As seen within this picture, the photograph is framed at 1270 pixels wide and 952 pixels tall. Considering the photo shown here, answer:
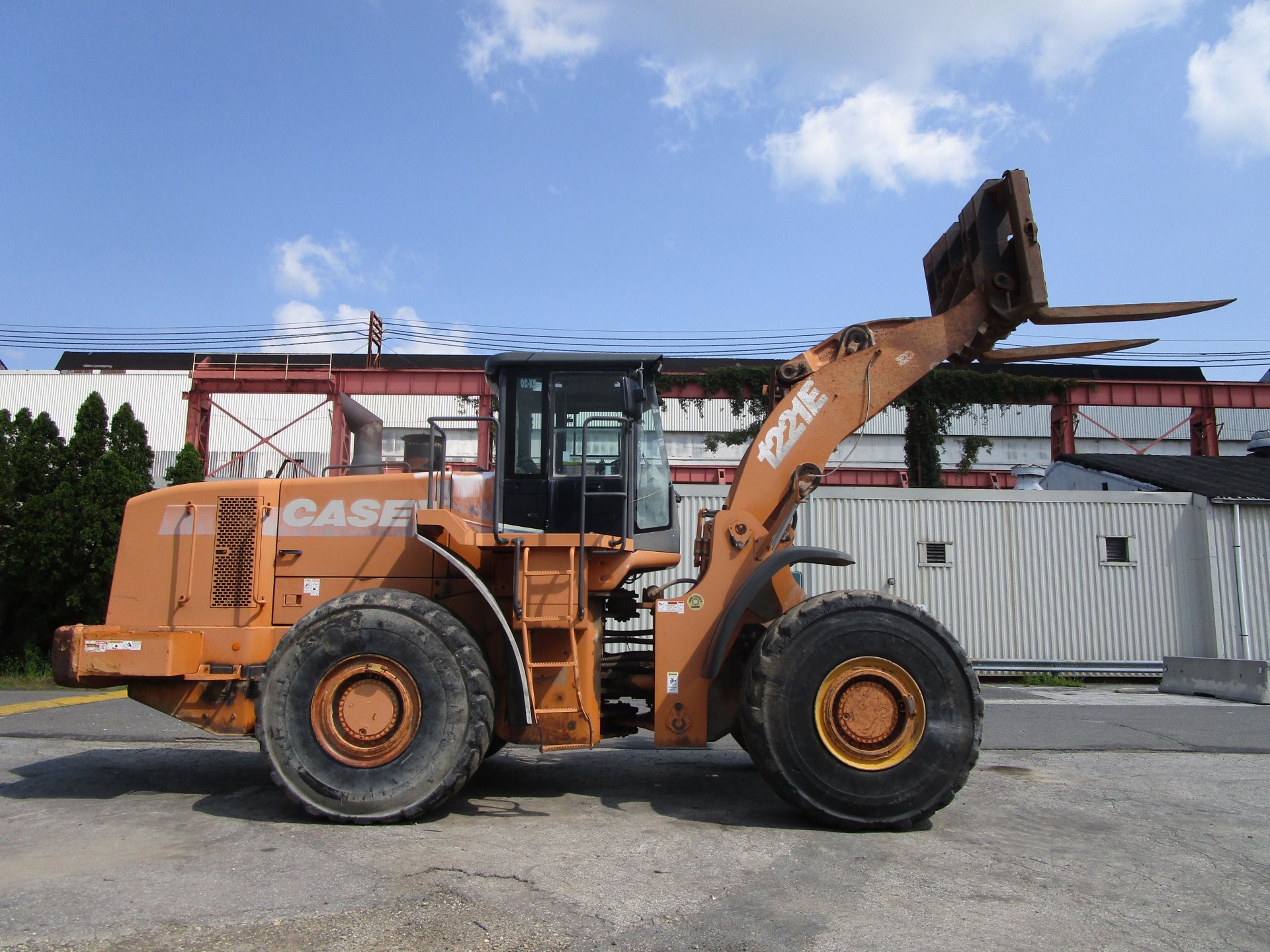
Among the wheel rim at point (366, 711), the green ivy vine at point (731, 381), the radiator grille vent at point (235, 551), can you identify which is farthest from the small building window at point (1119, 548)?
the radiator grille vent at point (235, 551)

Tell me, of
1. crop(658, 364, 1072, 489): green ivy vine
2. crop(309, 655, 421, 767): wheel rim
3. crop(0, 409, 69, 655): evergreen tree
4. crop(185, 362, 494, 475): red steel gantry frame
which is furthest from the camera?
crop(658, 364, 1072, 489): green ivy vine

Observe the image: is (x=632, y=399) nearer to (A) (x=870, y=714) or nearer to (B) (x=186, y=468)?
(A) (x=870, y=714)

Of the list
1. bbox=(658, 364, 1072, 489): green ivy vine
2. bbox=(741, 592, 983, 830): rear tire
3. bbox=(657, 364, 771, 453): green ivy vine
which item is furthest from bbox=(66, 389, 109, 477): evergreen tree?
bbox=(741, 592, 983, 830): rear tire

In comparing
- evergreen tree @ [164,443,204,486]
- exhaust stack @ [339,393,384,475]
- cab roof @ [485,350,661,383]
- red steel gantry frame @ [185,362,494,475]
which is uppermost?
red steel gantry frame @ [185,362,494,475]

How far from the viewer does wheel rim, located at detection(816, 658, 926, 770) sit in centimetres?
552

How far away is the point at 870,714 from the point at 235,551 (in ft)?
14.6

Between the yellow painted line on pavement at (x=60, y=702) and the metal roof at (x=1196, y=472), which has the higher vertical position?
the metal roof at (x=1196, y=472)

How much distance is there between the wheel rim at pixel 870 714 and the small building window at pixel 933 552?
497 inches

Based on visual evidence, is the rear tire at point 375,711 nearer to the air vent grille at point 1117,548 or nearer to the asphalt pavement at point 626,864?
the asphalt pavement at point 626,864

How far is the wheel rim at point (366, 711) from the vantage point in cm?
560

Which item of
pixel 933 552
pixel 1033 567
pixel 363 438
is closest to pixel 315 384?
pixel 933 552

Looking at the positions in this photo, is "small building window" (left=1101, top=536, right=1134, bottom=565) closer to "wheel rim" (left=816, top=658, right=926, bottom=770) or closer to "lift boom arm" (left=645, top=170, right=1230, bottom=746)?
"lift boom arm" (left=645, top=170, right=1230, bottom=746)

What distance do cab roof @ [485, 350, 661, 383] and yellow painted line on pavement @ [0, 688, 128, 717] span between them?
23.2 feet

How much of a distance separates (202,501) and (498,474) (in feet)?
7.34
